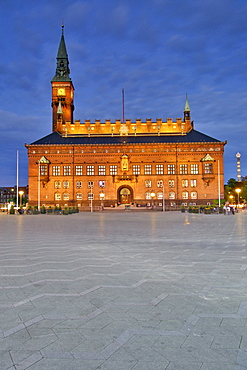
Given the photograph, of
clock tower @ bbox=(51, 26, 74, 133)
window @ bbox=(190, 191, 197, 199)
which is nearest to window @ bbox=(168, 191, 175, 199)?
window @ bbox=(190, 191, 197, 199)

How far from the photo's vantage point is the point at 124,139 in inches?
3027

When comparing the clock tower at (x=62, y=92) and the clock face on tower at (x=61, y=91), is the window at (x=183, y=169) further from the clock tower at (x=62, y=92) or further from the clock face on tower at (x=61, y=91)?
the clock face on tower at (x=61, y=91)

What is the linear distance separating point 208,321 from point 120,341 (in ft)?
4.90

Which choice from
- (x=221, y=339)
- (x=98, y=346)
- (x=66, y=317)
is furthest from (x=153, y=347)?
(x=66, y=317)

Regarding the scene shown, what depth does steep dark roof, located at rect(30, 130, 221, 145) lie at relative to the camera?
74.6 m

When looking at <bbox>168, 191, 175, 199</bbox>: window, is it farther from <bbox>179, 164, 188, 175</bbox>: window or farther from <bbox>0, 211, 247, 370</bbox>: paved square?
<bbox>0, 211, 247, 370</bbox>: paved square

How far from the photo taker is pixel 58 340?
386 cm

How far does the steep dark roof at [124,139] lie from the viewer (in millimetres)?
74562

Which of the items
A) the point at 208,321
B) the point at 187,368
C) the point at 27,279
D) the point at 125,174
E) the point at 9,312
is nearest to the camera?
the point at 187,368

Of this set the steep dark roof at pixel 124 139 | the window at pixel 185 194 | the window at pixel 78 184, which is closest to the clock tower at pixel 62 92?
the steep dark roof at pixel 124 139

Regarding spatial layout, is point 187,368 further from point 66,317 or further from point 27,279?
point 27,279

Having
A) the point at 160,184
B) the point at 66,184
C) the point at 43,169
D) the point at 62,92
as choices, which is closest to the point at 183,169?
the point at 160,184

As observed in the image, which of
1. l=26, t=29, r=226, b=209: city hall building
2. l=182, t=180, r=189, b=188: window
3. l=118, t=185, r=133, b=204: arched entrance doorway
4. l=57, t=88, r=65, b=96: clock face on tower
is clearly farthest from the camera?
l=57, t=88, r=65, b=96: clock face on tower

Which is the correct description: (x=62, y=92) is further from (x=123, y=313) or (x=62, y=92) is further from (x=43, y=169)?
(x=123, y=313)
